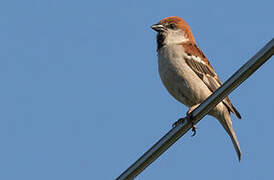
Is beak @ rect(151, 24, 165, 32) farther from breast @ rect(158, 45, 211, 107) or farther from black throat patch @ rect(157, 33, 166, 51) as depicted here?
breast @ rect(158, 45, 211, 107)

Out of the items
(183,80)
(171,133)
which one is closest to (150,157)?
(171,133)

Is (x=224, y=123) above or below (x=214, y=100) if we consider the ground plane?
above

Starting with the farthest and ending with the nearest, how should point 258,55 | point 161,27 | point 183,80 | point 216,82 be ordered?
point 161,27 < point 216,82 < point 183,80 < point 258,55

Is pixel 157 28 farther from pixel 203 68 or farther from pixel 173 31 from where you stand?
pixel 203 68

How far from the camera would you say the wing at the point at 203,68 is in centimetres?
754

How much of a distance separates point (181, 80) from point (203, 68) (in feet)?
2.44

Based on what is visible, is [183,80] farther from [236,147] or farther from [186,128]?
[186,128]

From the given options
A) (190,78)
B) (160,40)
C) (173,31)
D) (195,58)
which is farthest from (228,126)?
(173,31)

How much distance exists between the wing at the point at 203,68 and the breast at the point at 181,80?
0.36 ft

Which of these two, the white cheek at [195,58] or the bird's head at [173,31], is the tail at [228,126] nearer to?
the white cheek at [195,58]

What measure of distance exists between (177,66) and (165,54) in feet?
1.09

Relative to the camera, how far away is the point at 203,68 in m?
7.86

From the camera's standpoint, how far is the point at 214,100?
3.86 metres

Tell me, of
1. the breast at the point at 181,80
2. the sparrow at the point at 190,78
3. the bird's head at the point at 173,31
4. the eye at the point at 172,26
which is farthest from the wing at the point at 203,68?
the eye at the point at 172,26
